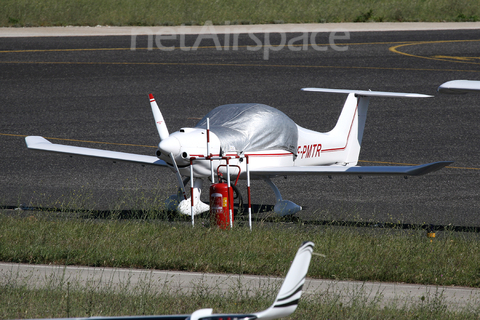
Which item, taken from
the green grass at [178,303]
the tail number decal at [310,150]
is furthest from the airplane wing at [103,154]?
the green grass at [178,303]

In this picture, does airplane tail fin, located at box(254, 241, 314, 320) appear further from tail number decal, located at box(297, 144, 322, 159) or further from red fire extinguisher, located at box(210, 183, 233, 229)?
tail number decal, located at box(297, 144, 322, 159)

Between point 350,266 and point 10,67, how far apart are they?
19.7 metres

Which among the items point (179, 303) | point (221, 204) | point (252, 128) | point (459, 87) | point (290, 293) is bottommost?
point (179, 303)

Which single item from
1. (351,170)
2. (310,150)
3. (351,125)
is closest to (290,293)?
(351,170)

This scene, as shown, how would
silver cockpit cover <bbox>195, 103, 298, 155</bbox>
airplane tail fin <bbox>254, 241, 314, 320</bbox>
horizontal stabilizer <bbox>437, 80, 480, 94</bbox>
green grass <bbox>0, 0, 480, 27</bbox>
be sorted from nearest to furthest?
airplane tail fin <bbox>254, 241, 314, 320</bbox> < horizontal stabilizer <bbox>437, 80, 480, 94</bbox> < silver cockpit cover <bbox>195, 103, 298, 155</bbox> < green grass <bbox>0, 0, 480, 27</bbox>

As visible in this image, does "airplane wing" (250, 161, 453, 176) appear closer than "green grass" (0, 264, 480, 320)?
No

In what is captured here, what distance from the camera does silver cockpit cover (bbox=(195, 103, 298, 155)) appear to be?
1043 cm

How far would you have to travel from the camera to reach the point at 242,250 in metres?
8.25

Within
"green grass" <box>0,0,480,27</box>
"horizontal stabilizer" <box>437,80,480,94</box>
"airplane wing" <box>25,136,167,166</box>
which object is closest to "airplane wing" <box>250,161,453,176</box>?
"horizontal stabilizer" <box>437,80,480,94</box>

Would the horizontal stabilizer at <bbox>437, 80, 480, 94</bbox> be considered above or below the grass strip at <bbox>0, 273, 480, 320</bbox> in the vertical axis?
above

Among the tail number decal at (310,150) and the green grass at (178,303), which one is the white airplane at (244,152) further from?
the green grass at (178,303)

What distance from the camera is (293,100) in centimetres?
2041

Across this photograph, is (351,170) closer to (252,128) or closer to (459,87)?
(252,128)

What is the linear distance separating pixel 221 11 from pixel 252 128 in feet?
91.0
